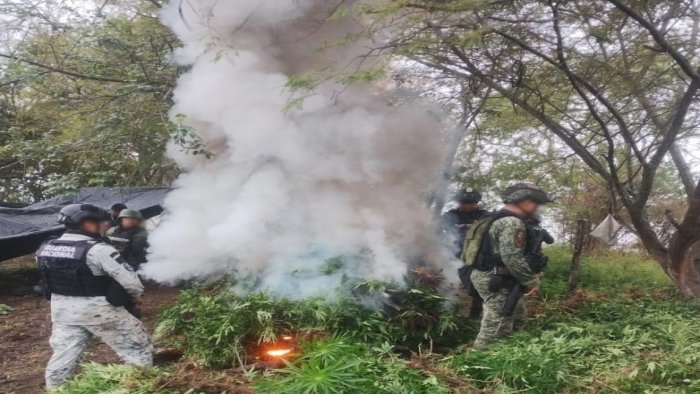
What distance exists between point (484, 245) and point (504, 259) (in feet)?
1.04

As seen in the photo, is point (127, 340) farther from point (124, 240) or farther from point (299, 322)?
point (124, 240)

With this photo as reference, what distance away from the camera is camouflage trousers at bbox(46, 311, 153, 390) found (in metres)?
4.62

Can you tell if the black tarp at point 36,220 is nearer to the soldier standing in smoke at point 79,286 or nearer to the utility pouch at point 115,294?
the soldier standing in smoke at point 79,286

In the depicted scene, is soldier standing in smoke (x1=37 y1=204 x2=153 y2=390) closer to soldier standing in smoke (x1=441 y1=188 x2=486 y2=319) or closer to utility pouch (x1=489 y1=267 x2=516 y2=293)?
utility pouch (x1=489 y1=267 x2=516 y2=293)

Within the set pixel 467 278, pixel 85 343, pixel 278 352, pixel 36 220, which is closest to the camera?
pixel 85 343

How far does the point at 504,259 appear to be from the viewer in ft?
16.8

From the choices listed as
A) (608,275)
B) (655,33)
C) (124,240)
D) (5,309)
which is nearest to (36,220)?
(5,309)

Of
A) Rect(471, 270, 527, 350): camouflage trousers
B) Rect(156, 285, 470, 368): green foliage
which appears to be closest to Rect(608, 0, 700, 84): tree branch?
Rect(471, 270, 527, 350): camouflage trousers

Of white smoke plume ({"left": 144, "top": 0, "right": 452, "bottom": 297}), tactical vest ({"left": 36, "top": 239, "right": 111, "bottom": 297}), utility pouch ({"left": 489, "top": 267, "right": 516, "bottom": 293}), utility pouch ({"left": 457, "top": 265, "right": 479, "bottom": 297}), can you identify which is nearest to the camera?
tactical vest ({"left": 36, "top": 239, "right": 111, "bottom": 297})

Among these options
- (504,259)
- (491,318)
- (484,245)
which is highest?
(484,245)

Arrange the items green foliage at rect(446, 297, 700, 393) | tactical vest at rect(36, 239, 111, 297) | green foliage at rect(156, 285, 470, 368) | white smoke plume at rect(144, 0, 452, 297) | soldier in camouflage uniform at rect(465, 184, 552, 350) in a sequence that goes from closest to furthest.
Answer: green foliage at rect(446, 297, 700, 393) < tactical vest at rect(36, 239, 111, 297) < green foliage at rect(156, 285, 470, 368) < soldier in camouflage uniform at rect(465, 184, 552, 350) < white smoke plume at rect(144, 0, 452, 297)

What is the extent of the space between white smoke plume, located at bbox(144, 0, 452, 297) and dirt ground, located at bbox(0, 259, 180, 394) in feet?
4.58

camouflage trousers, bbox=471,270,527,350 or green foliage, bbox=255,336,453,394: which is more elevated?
camouflage trousers, bbox=471,270,527,350

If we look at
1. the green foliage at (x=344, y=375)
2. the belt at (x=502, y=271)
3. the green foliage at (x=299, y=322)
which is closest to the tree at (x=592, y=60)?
the belt at (x=502, y=271)
